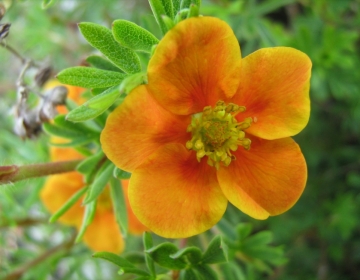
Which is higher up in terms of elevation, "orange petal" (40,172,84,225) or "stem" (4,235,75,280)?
"orange petal" (40,172,84,225)

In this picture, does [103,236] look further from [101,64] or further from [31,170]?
[101,64]

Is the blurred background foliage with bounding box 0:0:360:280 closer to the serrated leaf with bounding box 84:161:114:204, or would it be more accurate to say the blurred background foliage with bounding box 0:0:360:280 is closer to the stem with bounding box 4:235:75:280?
the stem with bounding box 4:235:75:280

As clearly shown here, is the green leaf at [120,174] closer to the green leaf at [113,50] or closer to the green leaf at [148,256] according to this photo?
the green leaf at [148,256]

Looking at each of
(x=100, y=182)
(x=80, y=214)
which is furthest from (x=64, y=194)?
(x=100, y=182)

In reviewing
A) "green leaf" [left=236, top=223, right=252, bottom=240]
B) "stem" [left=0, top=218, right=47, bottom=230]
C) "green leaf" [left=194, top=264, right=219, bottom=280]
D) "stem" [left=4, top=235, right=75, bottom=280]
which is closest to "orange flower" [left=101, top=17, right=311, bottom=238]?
A: "green leaf" [left=194, top=264, right=219, bottom=280]

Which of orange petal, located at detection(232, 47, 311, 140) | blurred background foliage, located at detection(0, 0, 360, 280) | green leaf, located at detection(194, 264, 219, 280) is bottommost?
blurred background foliage, located at detection(0, 0, 360, 280)
